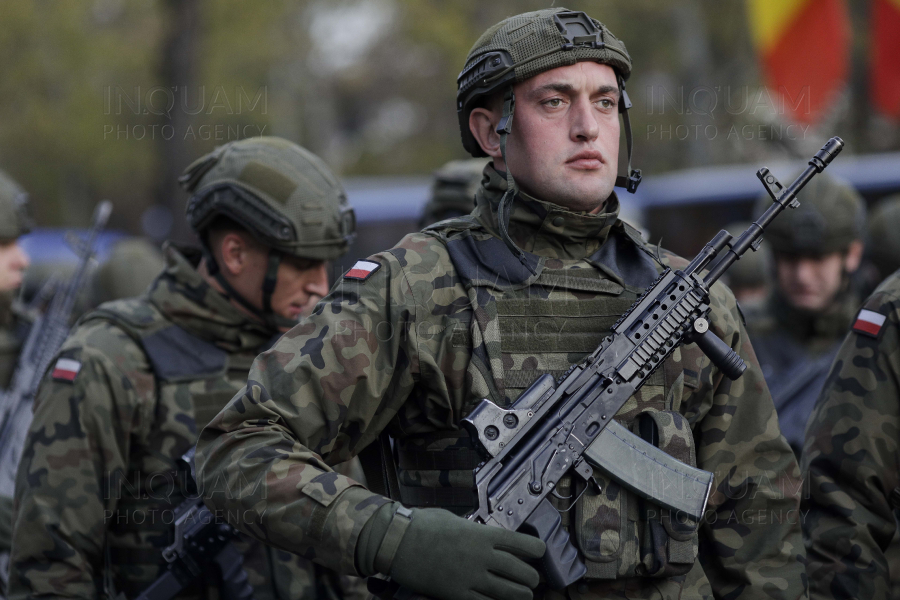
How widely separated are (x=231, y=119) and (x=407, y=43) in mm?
6129

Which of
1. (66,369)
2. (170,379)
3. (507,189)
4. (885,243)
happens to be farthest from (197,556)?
(885,243)

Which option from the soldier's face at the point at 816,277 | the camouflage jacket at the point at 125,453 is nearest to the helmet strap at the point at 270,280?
the camouflage jacket at the point at 125,453

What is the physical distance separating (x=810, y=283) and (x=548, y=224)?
3826 millimetres

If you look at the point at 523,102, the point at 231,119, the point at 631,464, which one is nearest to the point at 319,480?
the point at 631,464

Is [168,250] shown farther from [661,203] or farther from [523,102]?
[661,203]

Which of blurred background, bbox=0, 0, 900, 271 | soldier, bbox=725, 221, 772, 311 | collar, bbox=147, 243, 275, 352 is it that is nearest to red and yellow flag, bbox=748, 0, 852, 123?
blurred background, bbox=0, 0, 900, 271

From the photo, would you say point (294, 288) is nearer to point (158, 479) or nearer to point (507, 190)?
point (158, 479)

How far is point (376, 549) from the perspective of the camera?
2.42 metres

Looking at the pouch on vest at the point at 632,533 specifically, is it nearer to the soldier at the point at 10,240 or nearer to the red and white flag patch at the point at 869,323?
the red and white flag patch at the point at 869,323

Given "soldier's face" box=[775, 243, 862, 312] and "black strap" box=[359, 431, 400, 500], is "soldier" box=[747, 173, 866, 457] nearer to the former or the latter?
"soldier's face" box=[775, 243, 862, 312]

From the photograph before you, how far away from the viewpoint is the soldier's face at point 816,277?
612 cm

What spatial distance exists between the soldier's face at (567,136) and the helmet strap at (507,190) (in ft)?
0.09

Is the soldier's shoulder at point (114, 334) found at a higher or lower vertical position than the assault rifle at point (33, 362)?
higher

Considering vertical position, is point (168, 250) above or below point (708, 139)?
above
